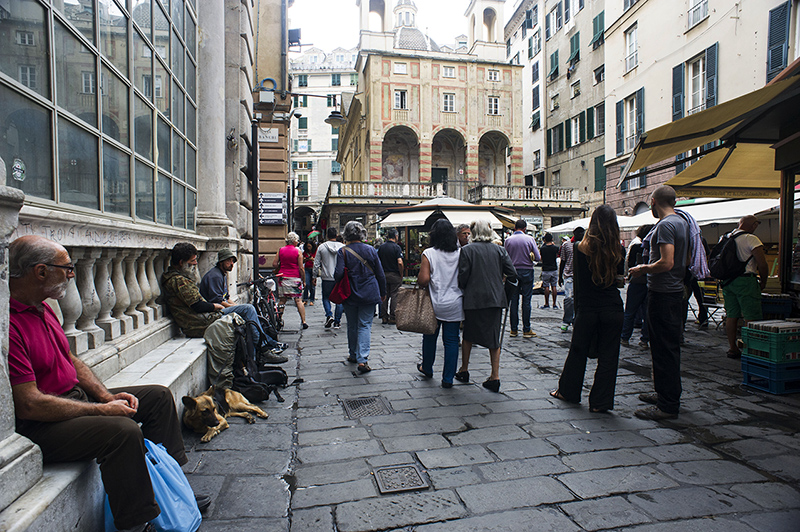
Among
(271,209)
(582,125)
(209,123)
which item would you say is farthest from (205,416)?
(582,125)

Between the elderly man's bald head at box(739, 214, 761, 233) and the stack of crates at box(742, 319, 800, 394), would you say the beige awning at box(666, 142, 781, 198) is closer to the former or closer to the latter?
the elderly man's bald head at box(739, 214, 761, 233)

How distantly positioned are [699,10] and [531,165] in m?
19.2

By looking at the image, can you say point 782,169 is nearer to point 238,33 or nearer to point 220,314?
point 220,314

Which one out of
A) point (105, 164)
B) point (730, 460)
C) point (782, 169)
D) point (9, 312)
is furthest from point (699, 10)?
point (9, 312)

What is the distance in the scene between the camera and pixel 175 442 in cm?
268

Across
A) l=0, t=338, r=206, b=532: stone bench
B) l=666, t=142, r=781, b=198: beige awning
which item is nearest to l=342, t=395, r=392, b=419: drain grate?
l=0, t=338, r=206, b=532: stone bench

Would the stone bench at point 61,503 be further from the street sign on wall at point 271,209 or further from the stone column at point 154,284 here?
the street sign on wall at point 271,209

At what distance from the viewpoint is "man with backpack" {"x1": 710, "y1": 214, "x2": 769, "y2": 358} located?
5.71 m

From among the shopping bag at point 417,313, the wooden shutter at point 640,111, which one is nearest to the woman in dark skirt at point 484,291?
the shopping bag at point 417,313

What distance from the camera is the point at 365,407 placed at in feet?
13.8

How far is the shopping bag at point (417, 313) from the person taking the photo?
4.85 m

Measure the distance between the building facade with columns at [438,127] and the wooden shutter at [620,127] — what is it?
8251mm

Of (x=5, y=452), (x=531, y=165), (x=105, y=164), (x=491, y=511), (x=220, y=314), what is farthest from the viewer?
(x=531, y=165)

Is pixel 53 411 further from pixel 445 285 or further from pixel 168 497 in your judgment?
pixel 445 285
